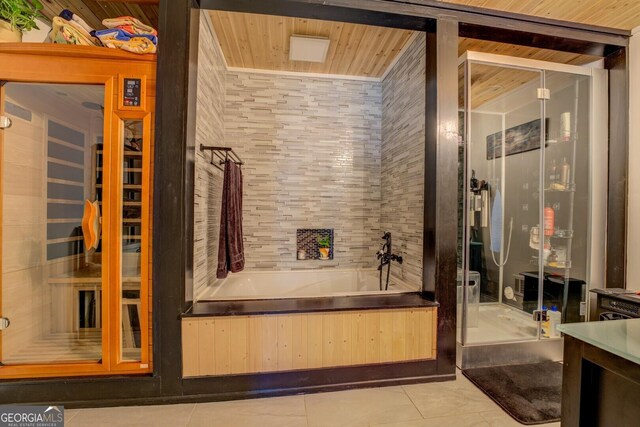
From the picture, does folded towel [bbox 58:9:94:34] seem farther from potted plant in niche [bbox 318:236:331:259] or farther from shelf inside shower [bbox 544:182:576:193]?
shelf inside shower [bbox 544:182:576:193]

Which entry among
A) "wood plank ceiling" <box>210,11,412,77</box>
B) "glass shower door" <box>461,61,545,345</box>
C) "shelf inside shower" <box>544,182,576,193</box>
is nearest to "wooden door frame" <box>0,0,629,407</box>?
"wood plank ceiling" <box>210,11,412,77</box>

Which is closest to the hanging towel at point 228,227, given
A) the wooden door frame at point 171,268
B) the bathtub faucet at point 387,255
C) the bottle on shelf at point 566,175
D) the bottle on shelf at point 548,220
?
the wooden door frame at point 171,268

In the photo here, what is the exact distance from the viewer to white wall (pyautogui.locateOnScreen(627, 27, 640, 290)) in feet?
7.16

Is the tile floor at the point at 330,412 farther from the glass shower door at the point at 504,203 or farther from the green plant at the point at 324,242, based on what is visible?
the green plant at the point at 324,242

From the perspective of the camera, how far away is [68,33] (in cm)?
161

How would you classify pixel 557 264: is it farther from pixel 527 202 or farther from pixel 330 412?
pixel 330 412

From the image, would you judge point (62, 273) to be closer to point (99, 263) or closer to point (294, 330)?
point (99, 263)

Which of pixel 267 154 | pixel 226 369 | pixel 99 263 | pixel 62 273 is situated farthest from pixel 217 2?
pixel 226 369

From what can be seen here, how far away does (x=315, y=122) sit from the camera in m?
2.98

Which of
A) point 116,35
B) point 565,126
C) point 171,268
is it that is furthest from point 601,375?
point 116,35

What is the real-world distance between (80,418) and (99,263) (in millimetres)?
876

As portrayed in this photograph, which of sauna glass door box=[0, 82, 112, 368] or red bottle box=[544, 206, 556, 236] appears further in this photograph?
red bottle box=[544, 206, 556, 236]

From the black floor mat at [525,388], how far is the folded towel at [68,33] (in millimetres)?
3406

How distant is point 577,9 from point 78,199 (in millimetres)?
3791
